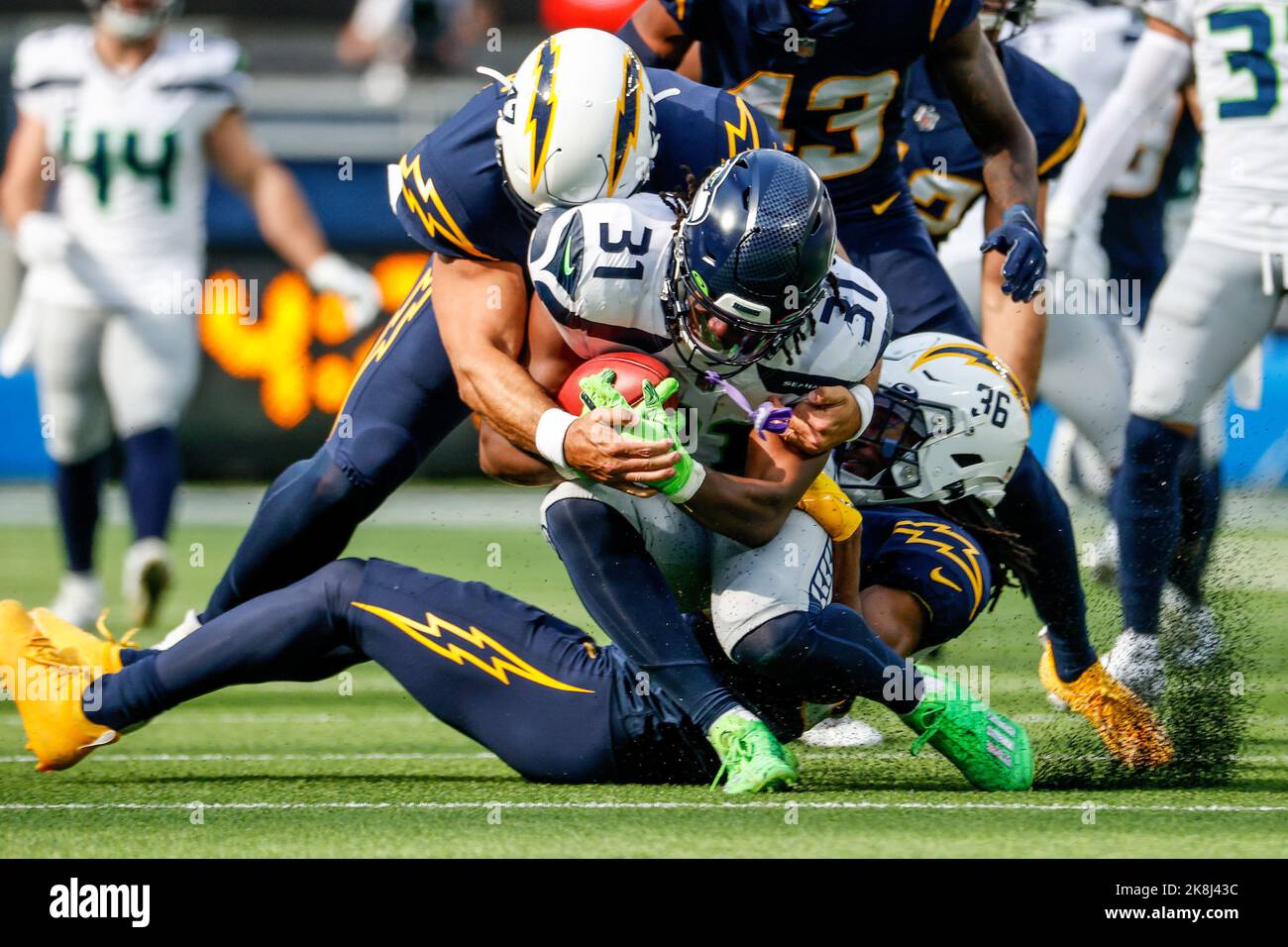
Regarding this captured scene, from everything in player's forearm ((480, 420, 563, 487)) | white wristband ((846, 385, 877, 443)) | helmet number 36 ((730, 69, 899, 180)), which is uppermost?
helmet number 36 ((730, 69, 899, 180))

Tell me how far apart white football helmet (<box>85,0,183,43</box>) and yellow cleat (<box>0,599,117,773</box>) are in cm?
385

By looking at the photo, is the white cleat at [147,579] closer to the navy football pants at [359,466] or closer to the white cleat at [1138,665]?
the navy football pants at [359,466]

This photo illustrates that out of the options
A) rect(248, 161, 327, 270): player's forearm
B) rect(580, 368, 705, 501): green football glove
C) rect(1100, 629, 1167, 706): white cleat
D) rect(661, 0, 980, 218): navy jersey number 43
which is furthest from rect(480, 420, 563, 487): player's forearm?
rect(248, 161, 327, 270): player's forearm

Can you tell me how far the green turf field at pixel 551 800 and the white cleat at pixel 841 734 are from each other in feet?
0.20

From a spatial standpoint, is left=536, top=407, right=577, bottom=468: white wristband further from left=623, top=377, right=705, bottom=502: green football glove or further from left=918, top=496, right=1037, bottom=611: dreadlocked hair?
left=918, top=496, right=1037, bottom=611: dreadlocked hair

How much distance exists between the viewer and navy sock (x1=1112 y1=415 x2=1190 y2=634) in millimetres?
4523

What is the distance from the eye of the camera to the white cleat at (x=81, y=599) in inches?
253

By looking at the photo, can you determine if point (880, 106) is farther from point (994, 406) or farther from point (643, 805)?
point (643, 805)

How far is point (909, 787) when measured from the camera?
12.2 feet

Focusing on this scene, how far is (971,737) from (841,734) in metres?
0.86

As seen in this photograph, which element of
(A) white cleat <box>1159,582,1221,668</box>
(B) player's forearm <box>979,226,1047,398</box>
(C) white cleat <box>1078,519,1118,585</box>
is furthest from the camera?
(C) white cleat <box>1078,519,1118,585</box>

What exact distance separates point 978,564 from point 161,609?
3634 mm

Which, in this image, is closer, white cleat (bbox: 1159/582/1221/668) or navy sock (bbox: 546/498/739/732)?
navy sock (bbox: 546/498/739/732)
